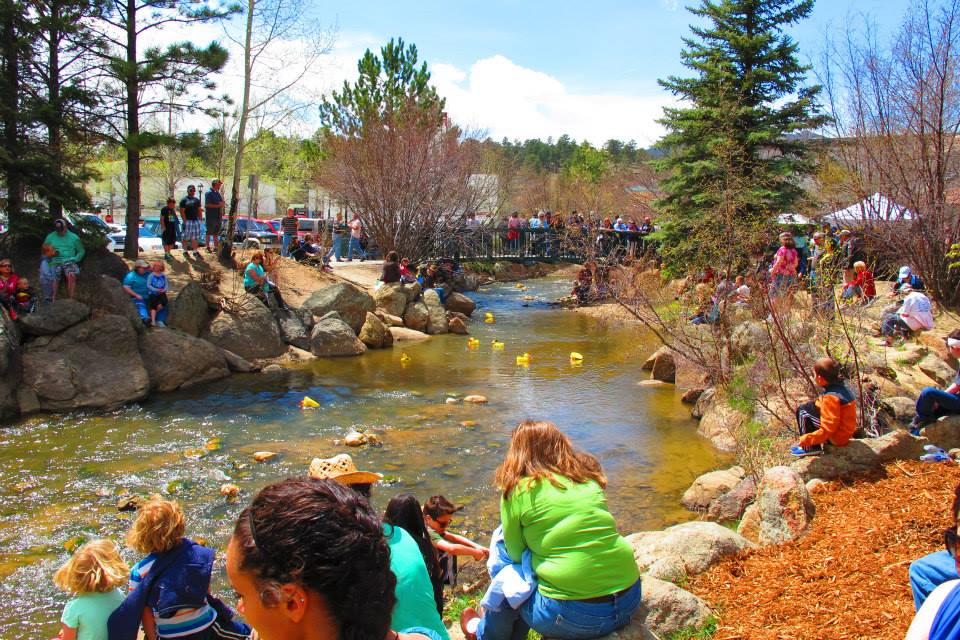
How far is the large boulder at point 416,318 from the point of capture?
696 inches

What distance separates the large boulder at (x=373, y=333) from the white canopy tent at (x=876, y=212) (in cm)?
899

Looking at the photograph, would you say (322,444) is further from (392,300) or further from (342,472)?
(392,300)

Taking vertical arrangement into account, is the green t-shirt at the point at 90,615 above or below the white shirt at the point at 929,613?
below

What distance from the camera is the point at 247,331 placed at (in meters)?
14.0

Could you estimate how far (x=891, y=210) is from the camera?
12.2 metres

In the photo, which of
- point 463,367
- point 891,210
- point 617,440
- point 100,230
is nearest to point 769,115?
point 891,210

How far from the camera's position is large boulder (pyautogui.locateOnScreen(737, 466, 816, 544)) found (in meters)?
4.93

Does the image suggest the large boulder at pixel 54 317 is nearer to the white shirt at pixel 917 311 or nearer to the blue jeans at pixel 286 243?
the blue jeans at pixel 286 243

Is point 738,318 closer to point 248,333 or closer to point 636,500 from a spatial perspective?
point 636,500

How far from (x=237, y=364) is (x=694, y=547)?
1027cm

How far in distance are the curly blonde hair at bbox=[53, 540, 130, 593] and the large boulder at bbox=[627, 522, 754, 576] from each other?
9.65ft

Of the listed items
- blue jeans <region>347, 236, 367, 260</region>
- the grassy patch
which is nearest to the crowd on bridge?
the grassy patch

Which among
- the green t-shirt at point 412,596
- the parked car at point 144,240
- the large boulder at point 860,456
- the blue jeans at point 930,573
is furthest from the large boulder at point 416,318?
the blue jeans at point 930,573

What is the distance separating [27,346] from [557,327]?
11659 millimetres
